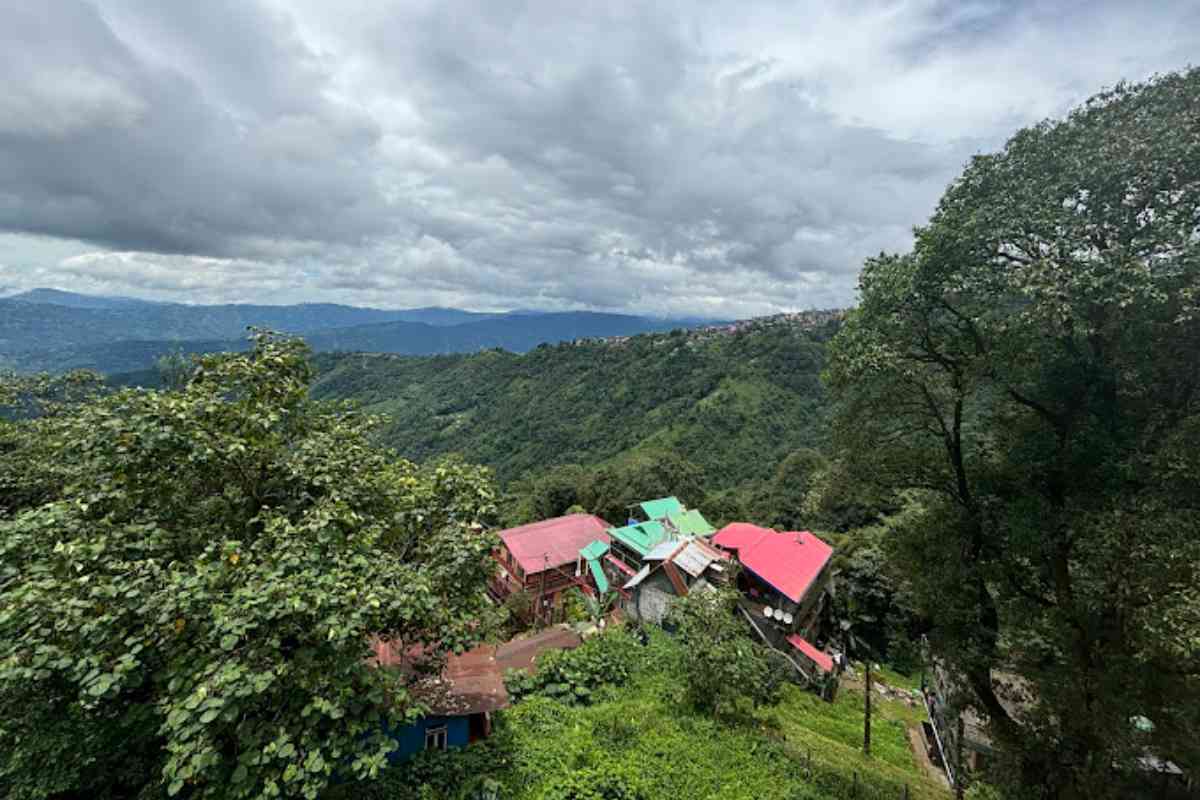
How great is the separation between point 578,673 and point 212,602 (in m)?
12.4

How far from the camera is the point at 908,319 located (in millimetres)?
9656

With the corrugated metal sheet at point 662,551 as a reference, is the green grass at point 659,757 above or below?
above

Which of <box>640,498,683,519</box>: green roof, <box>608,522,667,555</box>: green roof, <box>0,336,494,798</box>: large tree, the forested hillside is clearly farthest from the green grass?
the forested hillside

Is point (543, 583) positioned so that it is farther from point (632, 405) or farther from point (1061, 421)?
point (632, 405)

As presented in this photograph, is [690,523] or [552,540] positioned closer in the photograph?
[552,540]

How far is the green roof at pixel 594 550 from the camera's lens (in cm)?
3159

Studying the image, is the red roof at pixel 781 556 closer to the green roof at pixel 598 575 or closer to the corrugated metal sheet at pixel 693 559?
the corrugated metal sheet at pixel 693 559

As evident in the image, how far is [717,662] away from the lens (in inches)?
560

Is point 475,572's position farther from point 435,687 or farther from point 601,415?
point 601,415

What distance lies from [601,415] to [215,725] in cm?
11978

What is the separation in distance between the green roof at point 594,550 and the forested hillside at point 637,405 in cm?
2508

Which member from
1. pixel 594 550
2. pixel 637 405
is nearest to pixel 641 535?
pixel 594 550

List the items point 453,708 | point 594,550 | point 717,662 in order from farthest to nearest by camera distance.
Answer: point 594,550
point 717,662
point 453,708

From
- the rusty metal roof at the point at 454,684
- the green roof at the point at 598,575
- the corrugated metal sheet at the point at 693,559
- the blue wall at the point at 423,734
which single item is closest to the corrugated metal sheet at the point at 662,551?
the corrugated metal sheet at the point at 693,559
